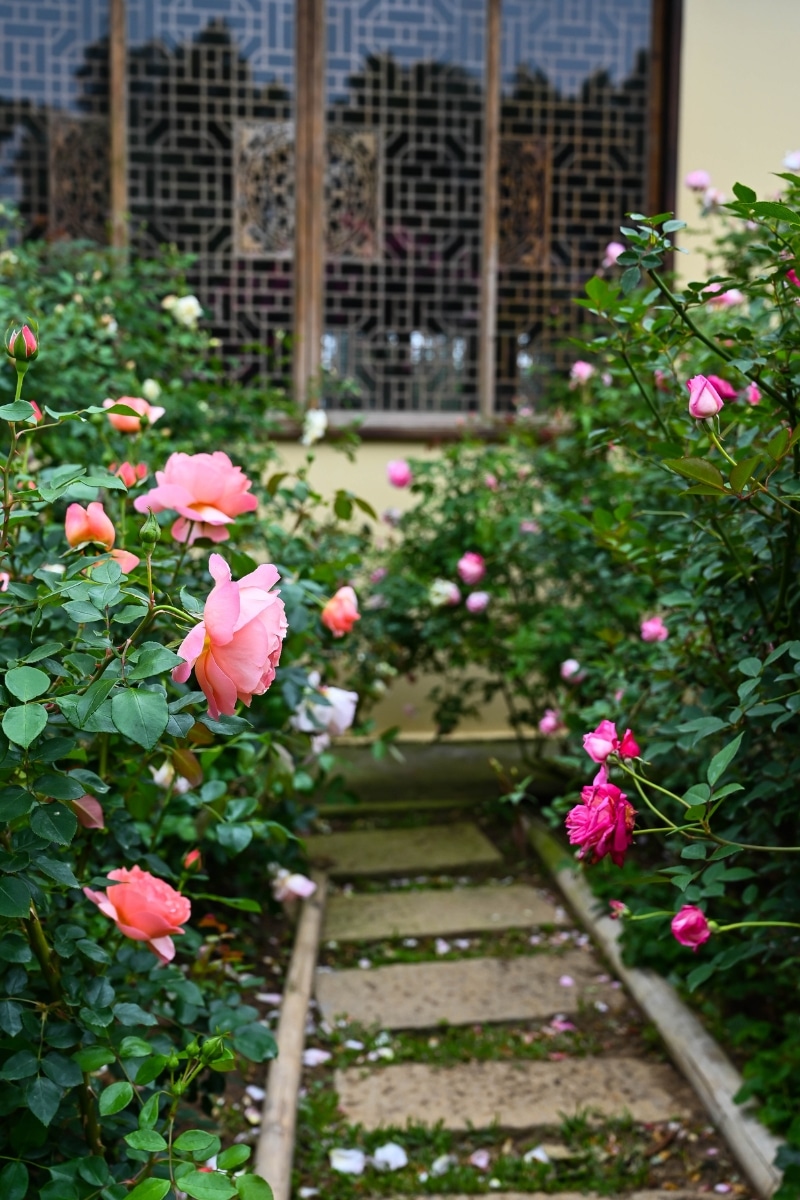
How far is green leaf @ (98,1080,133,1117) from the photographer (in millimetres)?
1122

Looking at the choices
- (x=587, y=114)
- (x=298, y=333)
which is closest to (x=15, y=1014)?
(x=298, y=333)

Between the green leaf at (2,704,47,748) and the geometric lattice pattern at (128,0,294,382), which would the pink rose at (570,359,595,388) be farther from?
the green leaf at (2,704,47,748)

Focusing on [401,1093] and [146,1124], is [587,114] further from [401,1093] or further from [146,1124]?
[146,1124]

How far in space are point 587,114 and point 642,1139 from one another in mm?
4482

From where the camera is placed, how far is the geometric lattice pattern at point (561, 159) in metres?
5.23

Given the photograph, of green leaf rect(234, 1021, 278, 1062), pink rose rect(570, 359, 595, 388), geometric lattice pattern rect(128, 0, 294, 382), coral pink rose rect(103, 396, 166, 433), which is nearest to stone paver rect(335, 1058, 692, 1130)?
green leaf rect(234, 1021, 278, 1062)

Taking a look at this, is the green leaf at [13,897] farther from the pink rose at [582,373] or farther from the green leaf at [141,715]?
the pink rose at [582,373]

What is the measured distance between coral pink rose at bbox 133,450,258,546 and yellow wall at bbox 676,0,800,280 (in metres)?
4.22

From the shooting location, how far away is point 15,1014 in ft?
3.76

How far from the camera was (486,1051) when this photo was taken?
2766 mm

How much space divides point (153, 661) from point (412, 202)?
4679mm

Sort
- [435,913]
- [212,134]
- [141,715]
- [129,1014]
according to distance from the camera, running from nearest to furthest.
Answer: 1. [141,715]
2. [129,1014]
3. [435,913]
4. [212,134]

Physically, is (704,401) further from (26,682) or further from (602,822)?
(26,682)

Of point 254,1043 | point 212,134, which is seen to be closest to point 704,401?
point 254,1043
